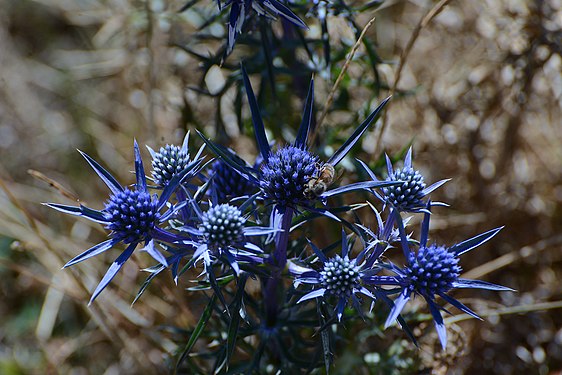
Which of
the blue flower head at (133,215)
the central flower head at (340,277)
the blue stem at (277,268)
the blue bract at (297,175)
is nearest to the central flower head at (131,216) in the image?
the blue flower head at (133,215)

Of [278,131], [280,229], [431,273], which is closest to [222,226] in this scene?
[280,229]

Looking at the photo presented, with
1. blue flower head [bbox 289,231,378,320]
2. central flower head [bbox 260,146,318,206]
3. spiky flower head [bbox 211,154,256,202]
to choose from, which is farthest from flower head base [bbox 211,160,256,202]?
blue flower head [bbox 289,231,378,320]

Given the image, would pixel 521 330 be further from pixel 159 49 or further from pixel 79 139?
pixel 79 139

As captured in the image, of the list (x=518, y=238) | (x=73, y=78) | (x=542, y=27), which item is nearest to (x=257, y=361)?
(x=518, y=238)

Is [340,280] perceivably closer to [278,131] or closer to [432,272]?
[432,272]

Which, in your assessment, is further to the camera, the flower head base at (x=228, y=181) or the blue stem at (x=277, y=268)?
the flower head base at (x=228, y=181)

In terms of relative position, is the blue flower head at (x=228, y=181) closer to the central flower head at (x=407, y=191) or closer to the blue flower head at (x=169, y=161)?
the blue flower head at (x=169, y=161)
